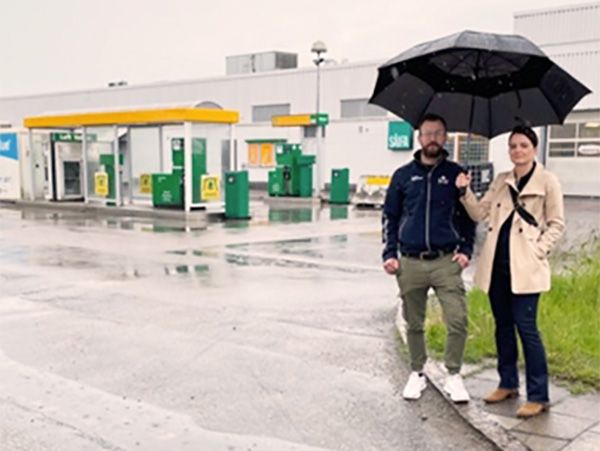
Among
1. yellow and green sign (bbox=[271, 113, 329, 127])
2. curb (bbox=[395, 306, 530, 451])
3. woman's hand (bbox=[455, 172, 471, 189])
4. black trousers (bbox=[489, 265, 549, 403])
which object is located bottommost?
curb (bbox=[395, 306, 530, 451])

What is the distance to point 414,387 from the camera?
4820mm

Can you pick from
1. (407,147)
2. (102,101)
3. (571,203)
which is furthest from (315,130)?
(102,101)

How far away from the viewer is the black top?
4301 millimetres

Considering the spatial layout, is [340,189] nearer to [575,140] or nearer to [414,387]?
[575,140]

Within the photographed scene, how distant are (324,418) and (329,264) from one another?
6322 mm

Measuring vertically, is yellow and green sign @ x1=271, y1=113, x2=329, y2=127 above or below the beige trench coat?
above

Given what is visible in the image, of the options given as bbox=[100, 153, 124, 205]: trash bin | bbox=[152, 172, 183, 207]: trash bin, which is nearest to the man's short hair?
bbox=[152, 172, 183, 207]: trash bin

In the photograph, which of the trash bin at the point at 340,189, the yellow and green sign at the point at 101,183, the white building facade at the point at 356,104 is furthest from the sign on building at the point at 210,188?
the trash bin at the point at 340,189

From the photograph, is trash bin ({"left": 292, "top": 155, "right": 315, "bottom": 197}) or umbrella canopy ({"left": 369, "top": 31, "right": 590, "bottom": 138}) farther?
trash bin ({"left": 292, "top": 155, "right": 315, "bottom": 197})

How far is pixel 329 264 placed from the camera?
10781 mm

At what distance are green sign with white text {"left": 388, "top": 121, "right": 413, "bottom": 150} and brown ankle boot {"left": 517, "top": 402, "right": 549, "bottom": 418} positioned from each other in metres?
24.6

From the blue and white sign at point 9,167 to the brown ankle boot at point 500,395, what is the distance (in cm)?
2168

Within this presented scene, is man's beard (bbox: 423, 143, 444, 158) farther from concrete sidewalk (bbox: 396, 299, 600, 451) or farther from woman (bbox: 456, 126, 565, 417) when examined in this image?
concrete sidewalk (bbox: 396, 299, 600, 451)

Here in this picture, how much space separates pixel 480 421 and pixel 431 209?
53.9 inches
